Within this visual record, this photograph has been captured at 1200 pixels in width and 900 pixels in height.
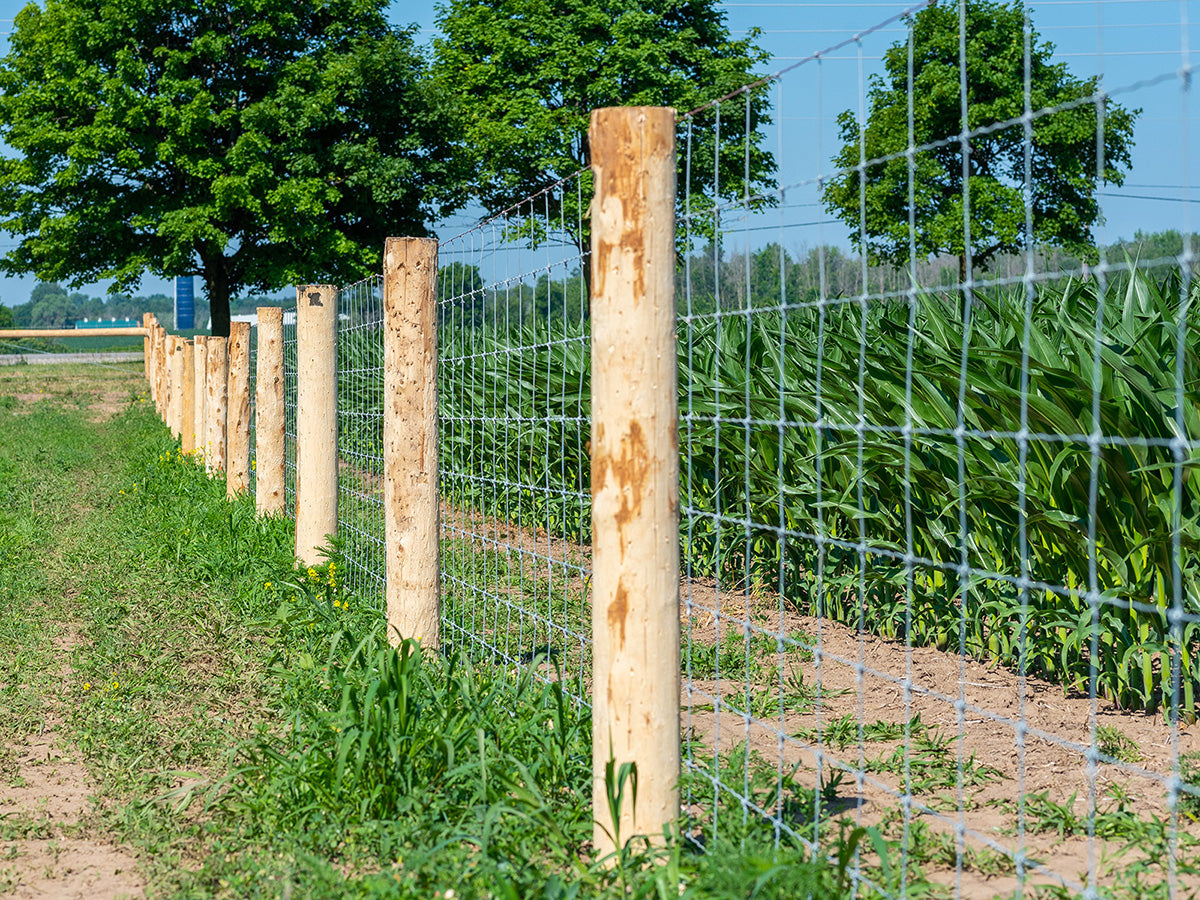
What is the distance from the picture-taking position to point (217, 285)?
97.2 feet

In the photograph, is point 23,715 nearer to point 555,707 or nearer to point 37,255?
point 555,707

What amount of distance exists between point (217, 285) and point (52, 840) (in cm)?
2836

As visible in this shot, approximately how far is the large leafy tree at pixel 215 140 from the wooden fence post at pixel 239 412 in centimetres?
1906

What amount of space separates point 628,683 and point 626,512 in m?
0.38

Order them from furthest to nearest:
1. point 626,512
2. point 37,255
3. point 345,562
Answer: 1. point 37,255
2. point 345,562
3. point 626,512

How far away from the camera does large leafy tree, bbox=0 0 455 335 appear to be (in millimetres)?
27562

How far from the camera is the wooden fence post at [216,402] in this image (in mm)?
9922

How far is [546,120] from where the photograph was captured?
31.5m

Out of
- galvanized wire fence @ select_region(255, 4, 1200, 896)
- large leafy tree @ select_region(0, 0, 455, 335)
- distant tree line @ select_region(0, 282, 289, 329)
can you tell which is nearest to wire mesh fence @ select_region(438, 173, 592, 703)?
galvanized wire fence @ select_region(255, 4, 1200, 896)

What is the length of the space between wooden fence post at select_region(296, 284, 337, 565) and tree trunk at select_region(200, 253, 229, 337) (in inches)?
980

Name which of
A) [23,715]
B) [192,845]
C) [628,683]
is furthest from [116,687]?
[628,683]

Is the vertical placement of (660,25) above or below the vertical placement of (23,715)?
above

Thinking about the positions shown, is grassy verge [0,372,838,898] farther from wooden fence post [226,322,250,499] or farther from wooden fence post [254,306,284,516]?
wooden fence post [226,322,250,499]

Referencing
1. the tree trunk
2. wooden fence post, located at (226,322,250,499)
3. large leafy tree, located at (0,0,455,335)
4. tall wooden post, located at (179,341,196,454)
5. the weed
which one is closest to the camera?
the weed
